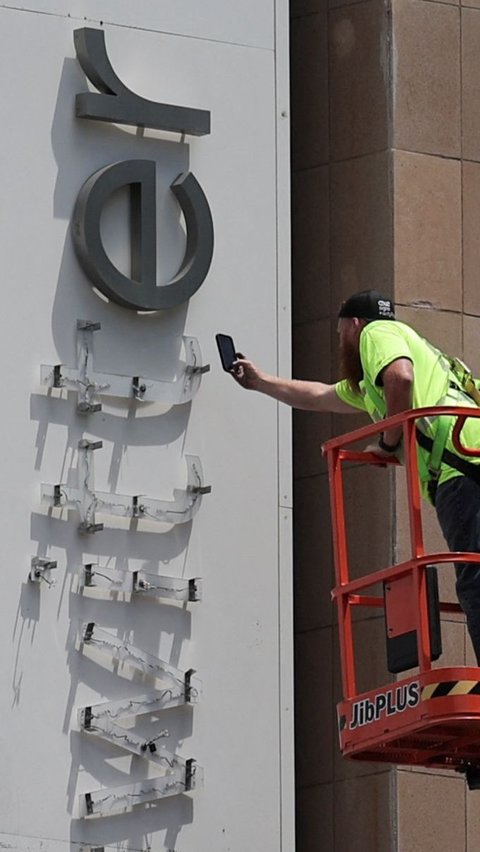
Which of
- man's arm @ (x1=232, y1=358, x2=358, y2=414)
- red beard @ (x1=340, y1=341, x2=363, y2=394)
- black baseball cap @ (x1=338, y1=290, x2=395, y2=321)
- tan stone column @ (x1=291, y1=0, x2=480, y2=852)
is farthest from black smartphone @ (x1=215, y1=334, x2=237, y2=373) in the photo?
tan stone column @ (x1=291, y1=0, x2=480, y2=852)

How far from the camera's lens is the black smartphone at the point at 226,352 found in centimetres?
1494

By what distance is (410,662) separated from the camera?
13102mm

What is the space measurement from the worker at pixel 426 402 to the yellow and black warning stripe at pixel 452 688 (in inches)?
24.0

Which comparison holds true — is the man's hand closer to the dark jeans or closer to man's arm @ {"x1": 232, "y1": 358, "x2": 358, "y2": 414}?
man's arm @ {"x1": 232, "y1": 358, "x2": 358, "y2": 414}

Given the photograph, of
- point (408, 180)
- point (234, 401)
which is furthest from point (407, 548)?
point (408, 180)

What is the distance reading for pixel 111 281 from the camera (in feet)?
53.9

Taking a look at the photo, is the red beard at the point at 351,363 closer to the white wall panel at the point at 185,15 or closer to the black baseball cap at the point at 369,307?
the black baseball cap at the point at 369,307

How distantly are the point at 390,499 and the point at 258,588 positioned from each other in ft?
4.13

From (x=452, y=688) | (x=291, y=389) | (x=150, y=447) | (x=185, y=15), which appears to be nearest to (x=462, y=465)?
(x=452, y=688)

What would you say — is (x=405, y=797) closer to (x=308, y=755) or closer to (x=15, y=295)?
(x=308, y=755)

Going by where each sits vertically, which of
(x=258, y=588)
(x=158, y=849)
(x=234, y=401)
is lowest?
(x=158, y=849)

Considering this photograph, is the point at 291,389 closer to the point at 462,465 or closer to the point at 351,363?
the point at 351,363

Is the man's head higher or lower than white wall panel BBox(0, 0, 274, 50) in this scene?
lower

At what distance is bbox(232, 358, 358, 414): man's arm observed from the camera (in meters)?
15.1
